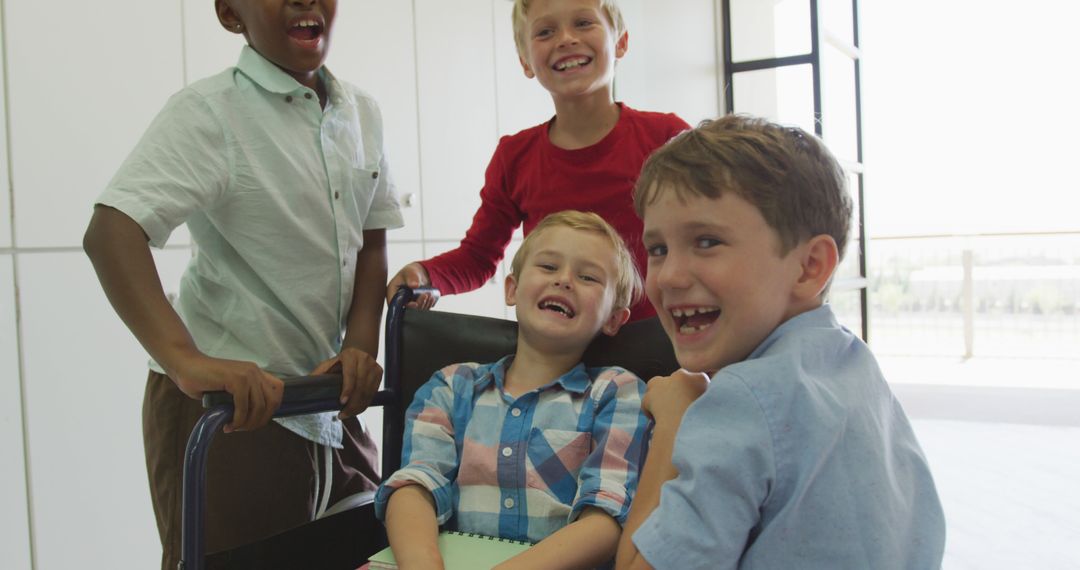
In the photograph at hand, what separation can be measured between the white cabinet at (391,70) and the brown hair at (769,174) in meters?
1.85

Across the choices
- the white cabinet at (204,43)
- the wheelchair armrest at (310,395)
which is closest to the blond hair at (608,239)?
the wheelchair armrest at (310,395)

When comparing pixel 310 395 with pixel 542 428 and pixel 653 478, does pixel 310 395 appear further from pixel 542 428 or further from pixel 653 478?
pixel 653 478

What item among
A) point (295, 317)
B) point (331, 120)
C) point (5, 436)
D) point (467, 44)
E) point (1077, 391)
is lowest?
point (1077, 391)

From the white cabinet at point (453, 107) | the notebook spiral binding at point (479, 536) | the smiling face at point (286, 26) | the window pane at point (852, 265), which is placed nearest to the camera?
the notebook spiral binding at point (479, 536)

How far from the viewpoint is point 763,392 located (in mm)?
731

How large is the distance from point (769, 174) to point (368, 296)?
2.61ft

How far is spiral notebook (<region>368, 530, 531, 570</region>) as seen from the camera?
1057mm

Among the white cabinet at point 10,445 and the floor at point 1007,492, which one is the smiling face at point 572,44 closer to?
the white cabinet at point 10,445

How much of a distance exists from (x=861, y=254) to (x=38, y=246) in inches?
150

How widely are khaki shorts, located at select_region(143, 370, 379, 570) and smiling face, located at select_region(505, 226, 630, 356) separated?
1.43ft

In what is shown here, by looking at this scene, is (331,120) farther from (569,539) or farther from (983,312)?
(983,312)

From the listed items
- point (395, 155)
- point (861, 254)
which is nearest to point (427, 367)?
point (395, 155)

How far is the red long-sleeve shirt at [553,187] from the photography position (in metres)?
1.45

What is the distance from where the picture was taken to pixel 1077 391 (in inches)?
186
